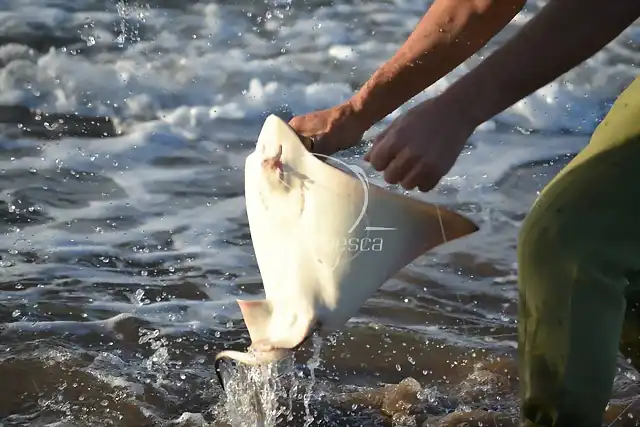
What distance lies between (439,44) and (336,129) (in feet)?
1.36

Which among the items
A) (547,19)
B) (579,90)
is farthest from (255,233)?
(579,90)

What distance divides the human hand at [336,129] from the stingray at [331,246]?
21 centimetres

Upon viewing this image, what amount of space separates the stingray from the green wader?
10.5 inches

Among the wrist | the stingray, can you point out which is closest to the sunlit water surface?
the stingray

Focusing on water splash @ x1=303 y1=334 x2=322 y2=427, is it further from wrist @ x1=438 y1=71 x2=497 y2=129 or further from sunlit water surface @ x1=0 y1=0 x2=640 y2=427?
wrist @ x1=438 y1=71 x2=497 y2=129

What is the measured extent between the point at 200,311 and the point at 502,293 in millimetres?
1416

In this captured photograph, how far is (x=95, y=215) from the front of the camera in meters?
5.29

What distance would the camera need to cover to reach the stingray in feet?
7.70

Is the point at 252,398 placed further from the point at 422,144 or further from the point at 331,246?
the point at 422,144

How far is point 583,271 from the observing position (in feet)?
6.89

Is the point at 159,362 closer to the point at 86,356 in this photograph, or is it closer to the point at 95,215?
the point at 86,356

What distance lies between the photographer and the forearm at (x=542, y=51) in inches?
85.7

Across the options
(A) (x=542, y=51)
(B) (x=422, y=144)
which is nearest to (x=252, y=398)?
(B) (x=422, y=144)

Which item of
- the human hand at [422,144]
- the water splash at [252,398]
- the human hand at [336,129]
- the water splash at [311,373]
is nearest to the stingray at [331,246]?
the human hand at [422,144]
